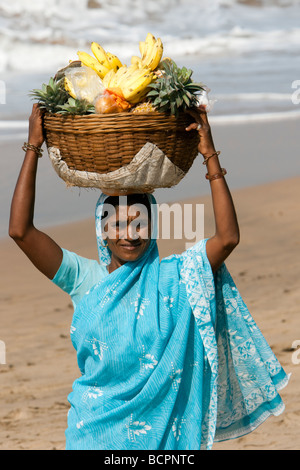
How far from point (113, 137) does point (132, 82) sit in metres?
0.22

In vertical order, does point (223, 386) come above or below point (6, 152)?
below

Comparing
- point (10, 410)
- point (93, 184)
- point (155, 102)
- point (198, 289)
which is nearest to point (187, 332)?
point (198, 289)

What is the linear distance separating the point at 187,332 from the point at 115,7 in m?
24.6

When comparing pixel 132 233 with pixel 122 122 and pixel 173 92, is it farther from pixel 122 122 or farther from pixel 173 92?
pixel 173 92

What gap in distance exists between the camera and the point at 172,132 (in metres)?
2.90

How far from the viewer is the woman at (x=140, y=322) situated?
3.04 meters

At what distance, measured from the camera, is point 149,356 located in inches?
120

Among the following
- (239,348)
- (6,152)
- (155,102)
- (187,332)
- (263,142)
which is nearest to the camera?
(155,102)

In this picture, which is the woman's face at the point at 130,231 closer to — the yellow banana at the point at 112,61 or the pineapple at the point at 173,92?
the pineapple at the point at 173,92

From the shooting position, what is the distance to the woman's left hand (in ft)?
9.61

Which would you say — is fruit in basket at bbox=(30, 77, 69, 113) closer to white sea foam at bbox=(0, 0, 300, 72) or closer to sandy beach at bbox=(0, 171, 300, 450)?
sandy beach at bbox=(0, 171, 300, 450)

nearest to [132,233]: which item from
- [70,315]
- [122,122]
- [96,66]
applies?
[122,122]

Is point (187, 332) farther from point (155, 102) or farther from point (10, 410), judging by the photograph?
point (10, 410)

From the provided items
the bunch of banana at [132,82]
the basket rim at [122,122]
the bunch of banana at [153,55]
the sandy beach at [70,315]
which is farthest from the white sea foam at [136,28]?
the basket rim at [122,122]
